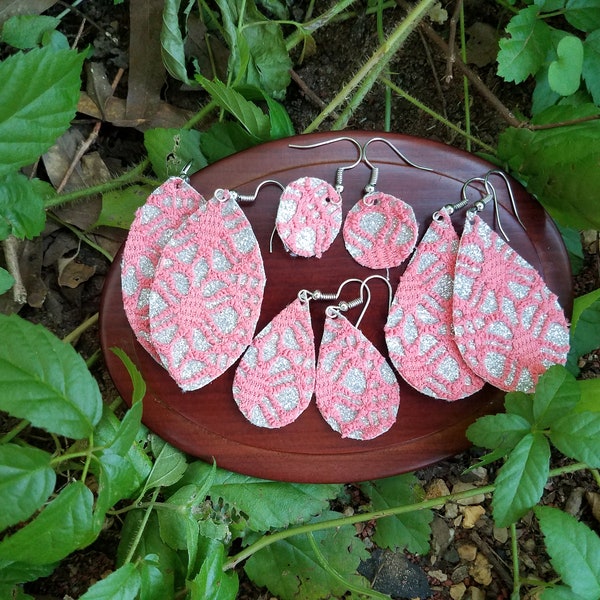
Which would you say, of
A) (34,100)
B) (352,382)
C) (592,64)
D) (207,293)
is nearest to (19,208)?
(34,100)

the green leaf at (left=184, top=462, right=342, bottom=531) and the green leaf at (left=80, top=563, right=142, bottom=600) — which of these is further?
the green leaf at (left=184, top=462, right=342, bottom=531)

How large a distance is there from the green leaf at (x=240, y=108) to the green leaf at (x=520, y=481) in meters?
0.52

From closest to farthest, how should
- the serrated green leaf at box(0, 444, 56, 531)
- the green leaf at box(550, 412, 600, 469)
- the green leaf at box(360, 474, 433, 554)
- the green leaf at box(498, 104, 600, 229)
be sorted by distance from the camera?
the serrated green leaf at box(0, 444, 56, 531) < the green leaf at box(550, 412, 600, 469) < the green leaf at box(498, 104, 600, 229) < the green leaf at box(360, 474, 433, 554)

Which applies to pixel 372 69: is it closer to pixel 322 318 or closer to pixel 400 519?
pixel 322 318

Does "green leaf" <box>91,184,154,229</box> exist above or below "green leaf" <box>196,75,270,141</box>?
below

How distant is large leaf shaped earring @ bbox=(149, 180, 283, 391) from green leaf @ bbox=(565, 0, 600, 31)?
21.6 inches

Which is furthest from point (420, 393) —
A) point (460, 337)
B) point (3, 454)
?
point (3, 454)

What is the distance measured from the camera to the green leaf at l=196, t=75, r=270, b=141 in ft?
2.60

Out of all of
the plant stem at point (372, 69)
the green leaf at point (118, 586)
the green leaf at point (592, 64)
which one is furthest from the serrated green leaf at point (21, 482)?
the green leaf at point (592, 64)

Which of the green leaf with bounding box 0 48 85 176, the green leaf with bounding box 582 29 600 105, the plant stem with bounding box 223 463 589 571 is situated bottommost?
Answer: the plant stem with bounding box 223 463 589 571

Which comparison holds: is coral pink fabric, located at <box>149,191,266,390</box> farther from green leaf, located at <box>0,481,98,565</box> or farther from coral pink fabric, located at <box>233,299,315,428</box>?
green leaf, located at <box>0,481,98,565</box>

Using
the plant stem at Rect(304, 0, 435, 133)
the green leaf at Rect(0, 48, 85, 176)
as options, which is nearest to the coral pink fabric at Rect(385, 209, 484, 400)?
the plant stem at Rect(304, 0, 435, 133)

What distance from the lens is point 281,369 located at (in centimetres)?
80

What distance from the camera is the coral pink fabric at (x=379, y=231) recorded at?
2.65 feet
